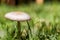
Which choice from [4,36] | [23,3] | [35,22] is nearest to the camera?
[4,36]

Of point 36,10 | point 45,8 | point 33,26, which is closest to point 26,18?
point 33,26

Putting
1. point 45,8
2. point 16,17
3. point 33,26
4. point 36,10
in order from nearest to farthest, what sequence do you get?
point 16,17, point 33,26, point 36,10, point 45,8

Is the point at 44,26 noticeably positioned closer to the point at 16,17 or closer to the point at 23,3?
the point at 16,17

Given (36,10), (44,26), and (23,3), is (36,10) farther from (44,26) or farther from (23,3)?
(44,26)

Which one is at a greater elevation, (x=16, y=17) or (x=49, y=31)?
(x=16, y=17)

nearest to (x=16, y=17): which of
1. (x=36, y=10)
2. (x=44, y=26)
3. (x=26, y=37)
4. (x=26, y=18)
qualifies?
(x=26, y=18)

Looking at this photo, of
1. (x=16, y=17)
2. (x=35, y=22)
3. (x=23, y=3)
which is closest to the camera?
(x=16, y=17)

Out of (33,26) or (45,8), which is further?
(45,8)

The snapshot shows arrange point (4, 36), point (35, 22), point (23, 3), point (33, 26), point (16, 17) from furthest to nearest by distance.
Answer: point (23, 3)
point (35, 22)
point (33, 26)
point (4, 36)
point (16, 17)

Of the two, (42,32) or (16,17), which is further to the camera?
(42,32)
